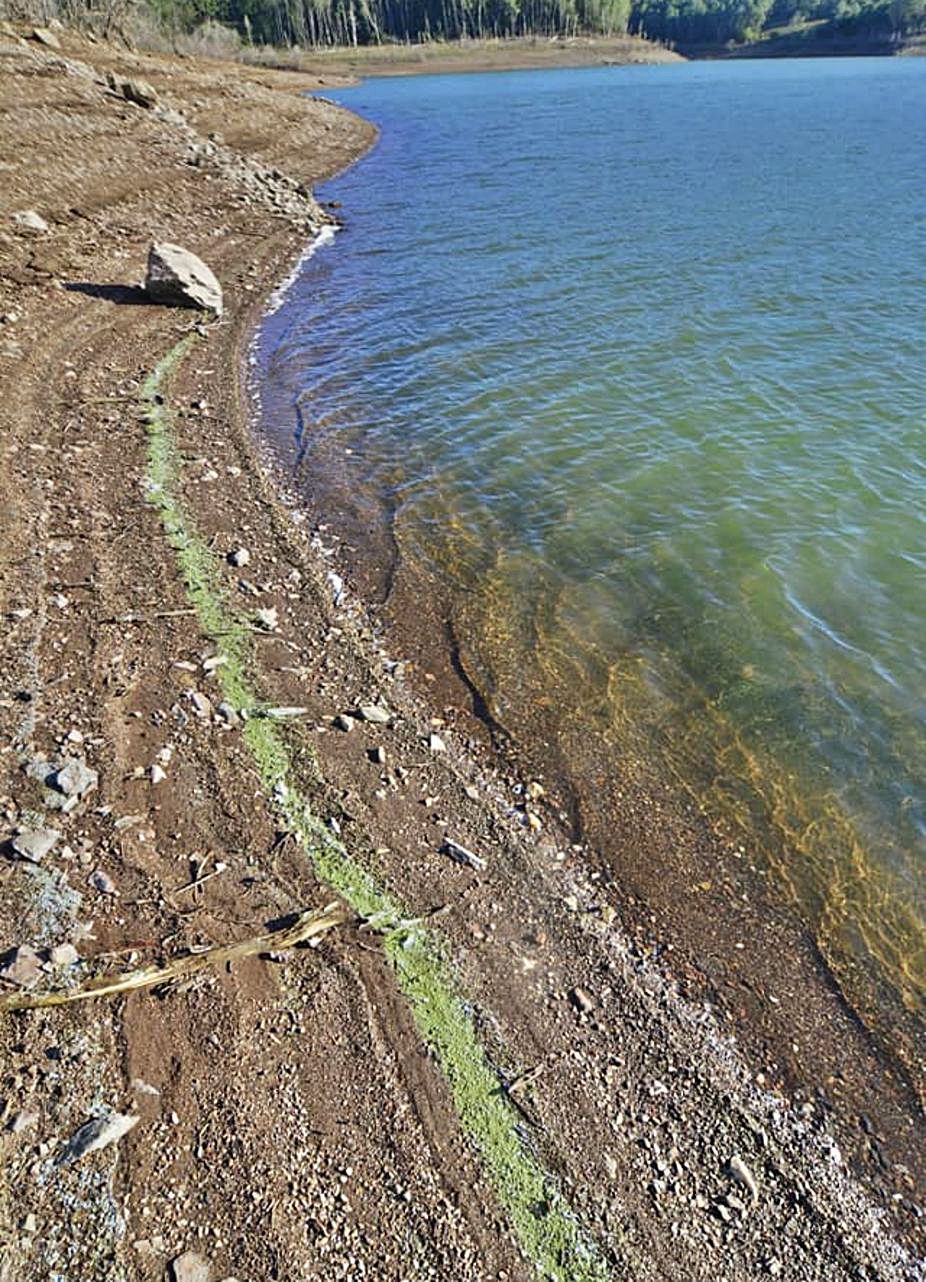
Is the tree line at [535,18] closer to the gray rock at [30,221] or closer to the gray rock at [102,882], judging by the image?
the gray rock at [30,221]

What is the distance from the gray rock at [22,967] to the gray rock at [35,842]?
0.98 meters

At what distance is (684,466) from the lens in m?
15.3

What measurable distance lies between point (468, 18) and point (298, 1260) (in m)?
200

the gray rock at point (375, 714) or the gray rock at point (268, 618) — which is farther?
the gray rock at point (268, 618)

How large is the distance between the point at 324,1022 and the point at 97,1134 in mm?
1699

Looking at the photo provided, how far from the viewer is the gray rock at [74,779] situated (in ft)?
A: 25.9

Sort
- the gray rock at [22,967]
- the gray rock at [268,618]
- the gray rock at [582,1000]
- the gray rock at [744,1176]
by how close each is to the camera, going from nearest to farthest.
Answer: the gray rock at [744,1176] < the gray rock at [22,967] < the gray rock at [582,1000] < the gray rock at [268,618]

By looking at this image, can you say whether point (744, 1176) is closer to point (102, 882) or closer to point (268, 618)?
point (102, 882)

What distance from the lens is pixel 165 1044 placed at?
5.98m

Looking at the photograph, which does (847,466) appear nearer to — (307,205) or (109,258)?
(109,258)

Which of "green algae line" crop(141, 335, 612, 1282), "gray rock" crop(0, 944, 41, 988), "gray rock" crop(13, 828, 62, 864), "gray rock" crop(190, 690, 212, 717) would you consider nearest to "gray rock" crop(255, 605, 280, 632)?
"green algae line" crop(141, 335, 612, 1282)

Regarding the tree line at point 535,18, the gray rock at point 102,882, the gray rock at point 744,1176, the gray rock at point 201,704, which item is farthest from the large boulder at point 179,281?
the tree line at point 535,18

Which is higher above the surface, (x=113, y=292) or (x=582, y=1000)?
(x=113, y=292)

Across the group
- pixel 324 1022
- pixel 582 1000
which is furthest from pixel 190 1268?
pixel 582 1000
